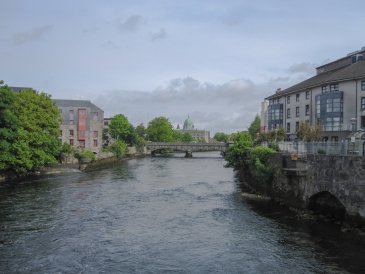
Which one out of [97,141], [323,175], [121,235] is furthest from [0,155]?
[97,141]

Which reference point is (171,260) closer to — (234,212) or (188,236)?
(188,236)

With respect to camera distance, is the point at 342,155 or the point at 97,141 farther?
the point at 97,141

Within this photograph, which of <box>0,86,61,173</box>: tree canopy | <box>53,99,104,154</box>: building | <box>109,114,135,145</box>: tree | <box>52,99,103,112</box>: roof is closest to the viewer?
<box>0,86,61,173</box>: tree canopy

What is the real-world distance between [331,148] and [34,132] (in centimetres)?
4516

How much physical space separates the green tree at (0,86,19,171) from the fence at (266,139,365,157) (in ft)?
116

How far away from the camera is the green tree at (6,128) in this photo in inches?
2108

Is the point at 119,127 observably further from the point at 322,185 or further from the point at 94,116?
the point at 322,185

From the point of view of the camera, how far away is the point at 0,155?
176ft

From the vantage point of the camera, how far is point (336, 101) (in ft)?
199

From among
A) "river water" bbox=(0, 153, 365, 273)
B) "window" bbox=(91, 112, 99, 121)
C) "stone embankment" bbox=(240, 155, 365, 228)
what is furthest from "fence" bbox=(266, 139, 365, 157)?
"window" bbox=(91, 112, 99, 121)

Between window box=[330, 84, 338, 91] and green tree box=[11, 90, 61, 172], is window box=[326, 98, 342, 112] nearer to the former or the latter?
window box=[330, 84, 338, 91]

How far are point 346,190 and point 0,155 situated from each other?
42362 millimetres

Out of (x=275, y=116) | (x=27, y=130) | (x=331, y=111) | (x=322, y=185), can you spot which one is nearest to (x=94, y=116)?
(x=27, y=130)

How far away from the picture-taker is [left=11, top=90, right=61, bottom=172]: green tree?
57.4 m
